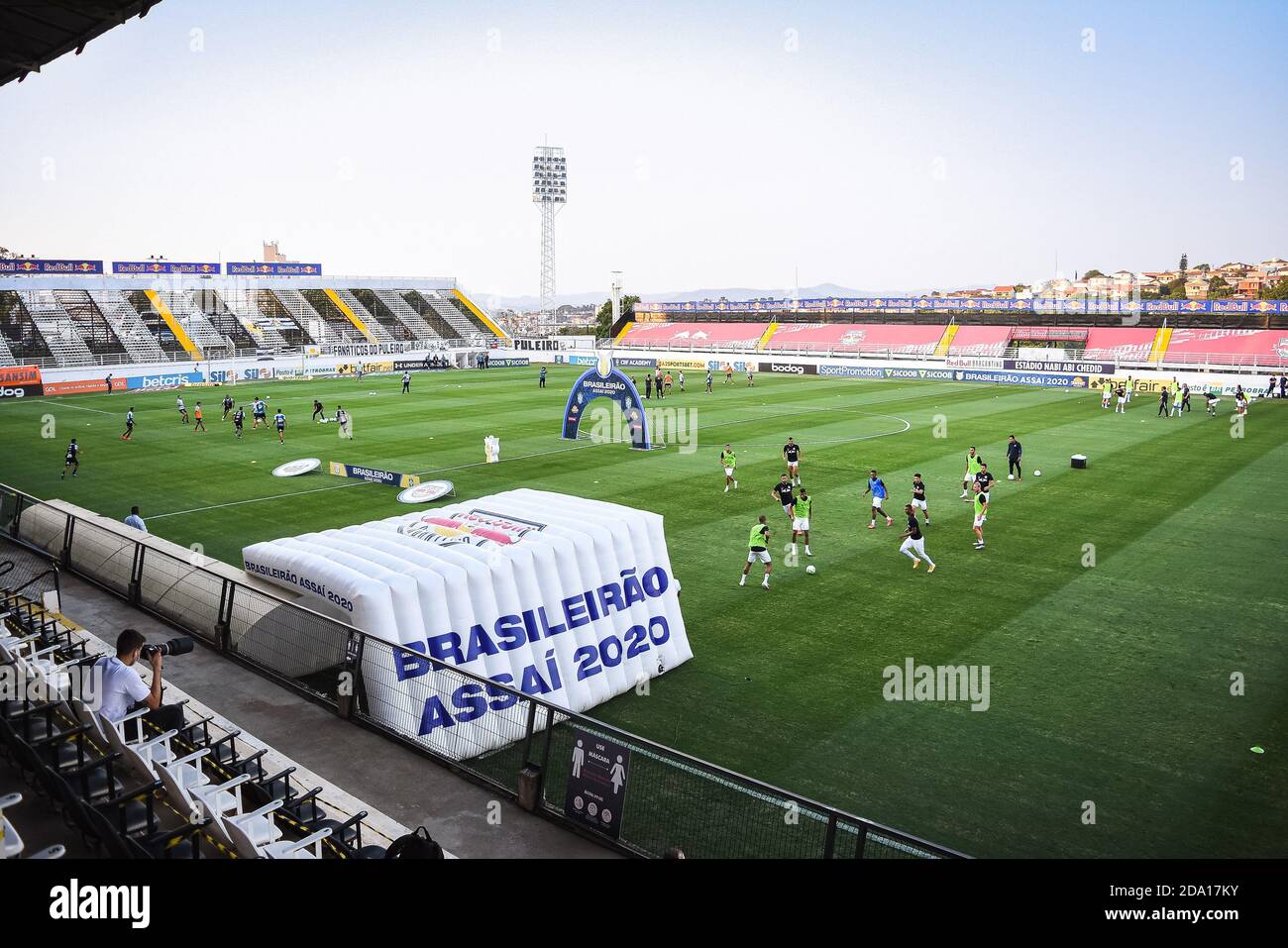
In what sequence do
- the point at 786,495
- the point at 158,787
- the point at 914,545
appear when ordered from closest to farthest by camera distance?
the point at 158,787, the point at 914,545, the point at 786,495

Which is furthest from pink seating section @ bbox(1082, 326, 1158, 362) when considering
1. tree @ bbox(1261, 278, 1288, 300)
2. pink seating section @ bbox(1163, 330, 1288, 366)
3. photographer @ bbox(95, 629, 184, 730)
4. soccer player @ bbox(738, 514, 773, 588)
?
photographer @ bbox(95, 629, 184, 730)

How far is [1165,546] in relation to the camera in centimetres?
2011

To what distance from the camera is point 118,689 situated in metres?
7.79

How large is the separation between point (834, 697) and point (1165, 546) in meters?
11.9

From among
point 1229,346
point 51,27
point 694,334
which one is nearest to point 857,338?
point 694,334

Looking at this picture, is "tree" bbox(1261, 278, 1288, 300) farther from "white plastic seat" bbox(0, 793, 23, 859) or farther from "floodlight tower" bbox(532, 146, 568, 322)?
"white plastic seat" bbox(0, 793, 23, 859)

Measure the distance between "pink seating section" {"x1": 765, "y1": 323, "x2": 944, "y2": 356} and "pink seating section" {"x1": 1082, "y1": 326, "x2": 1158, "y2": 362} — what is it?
502 inches

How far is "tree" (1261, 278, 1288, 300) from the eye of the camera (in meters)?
105

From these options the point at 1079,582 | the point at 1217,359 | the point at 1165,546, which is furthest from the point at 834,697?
the point at 1217,359

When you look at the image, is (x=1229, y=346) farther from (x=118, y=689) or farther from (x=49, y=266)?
(x=49, y=266)

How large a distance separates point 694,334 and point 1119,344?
4045 centimetres

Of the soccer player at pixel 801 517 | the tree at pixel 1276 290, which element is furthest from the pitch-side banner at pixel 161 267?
the tree at pixel 1276 290

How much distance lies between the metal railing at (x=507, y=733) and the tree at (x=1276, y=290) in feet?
387
